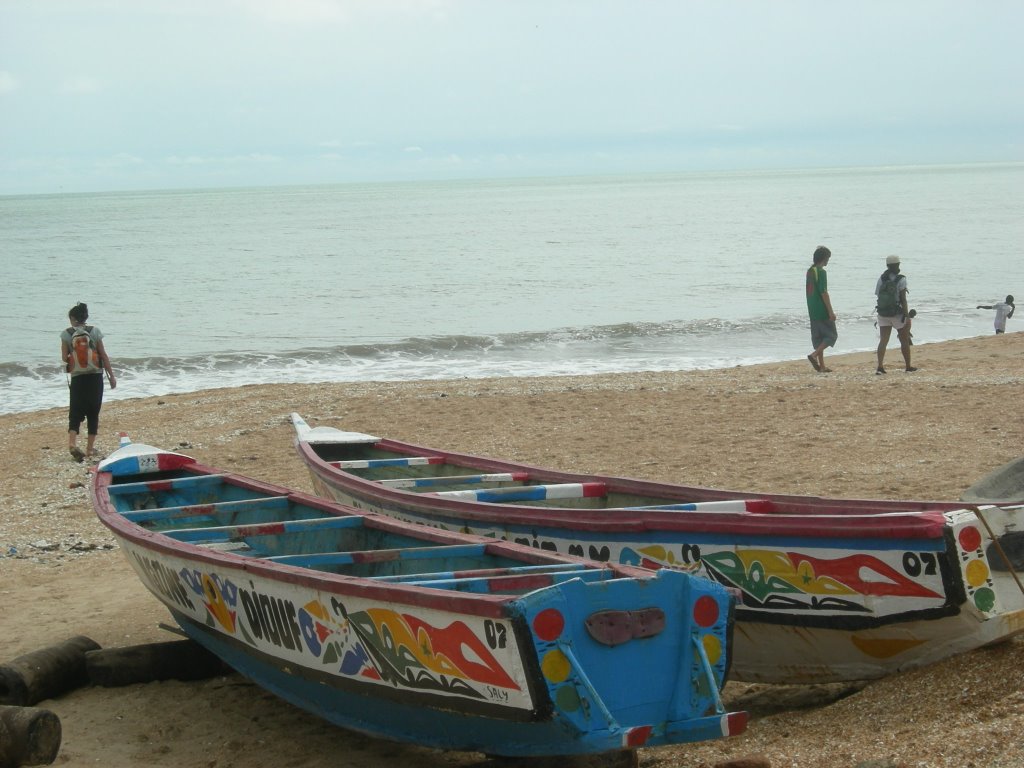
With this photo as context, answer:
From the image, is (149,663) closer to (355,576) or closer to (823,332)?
(355,576)

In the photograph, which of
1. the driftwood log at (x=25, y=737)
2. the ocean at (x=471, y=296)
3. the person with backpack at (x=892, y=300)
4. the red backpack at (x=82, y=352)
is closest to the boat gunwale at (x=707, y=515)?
the driftwood log at (x=25, y=737)

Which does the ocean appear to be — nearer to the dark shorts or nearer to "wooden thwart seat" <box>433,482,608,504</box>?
the dark shorts

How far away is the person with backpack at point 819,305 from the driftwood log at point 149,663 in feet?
32.6

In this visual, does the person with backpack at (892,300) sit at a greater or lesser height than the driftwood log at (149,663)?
greater

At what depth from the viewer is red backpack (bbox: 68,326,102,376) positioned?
438 inches

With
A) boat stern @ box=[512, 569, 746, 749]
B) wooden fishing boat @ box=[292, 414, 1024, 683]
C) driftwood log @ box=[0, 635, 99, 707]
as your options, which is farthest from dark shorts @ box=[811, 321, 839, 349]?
boat stern @ box=[512, 569, 746, 749]

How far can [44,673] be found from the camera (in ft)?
19.1

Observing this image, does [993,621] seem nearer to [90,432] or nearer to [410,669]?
[410,669]

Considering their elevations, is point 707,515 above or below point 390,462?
above

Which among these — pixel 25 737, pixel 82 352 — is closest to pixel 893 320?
pixel 82 352

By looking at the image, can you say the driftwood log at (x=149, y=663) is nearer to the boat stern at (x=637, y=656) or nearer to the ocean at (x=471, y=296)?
the boat stern at (x=637, y=656)

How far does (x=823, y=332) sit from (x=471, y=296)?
67.3 feet

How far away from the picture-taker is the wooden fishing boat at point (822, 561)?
→ 4555mm

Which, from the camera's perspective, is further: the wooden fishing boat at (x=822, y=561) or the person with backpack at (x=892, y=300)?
the person with backpack at (x=892, y=300)
